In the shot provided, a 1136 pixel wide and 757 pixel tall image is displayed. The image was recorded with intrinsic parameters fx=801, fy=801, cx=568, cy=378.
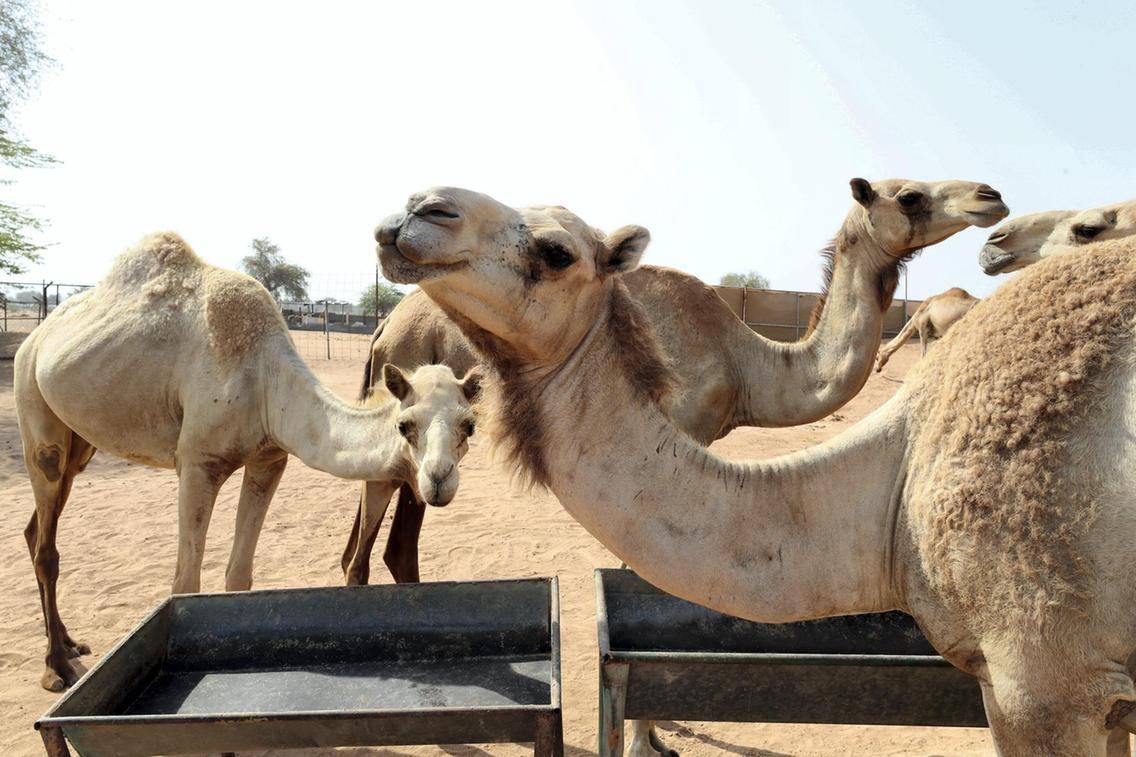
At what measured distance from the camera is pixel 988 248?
4.08m

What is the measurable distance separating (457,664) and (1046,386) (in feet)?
8.46

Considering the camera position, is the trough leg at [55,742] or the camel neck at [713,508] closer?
the camel neck at [713,508]

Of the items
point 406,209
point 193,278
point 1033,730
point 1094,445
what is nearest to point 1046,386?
point 1094,445

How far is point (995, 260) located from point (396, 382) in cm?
305

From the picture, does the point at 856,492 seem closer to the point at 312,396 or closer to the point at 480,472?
the point at 312,396

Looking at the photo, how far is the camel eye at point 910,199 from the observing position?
4.77 m

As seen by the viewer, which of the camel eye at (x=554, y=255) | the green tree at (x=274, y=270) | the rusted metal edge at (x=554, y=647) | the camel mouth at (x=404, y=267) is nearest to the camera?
the camel mouth at (x=404, y=267)

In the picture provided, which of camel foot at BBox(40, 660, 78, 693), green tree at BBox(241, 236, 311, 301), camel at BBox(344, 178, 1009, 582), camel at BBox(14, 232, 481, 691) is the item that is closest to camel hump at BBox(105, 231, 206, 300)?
camel at BBox(14, 232, 481, 691)

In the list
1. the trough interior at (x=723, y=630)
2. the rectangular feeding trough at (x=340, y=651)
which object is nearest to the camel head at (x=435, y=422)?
the rectangular feeding trough at (x=340, y=651)

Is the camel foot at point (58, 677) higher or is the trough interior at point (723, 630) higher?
the trough interior at point (723, 630)

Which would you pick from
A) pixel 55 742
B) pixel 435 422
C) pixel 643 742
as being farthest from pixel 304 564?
pixel 55 742

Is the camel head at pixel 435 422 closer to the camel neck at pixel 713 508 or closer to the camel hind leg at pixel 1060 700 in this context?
the camel neck at pixel 713 508

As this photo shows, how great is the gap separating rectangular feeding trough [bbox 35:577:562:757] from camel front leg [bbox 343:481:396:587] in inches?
59.1

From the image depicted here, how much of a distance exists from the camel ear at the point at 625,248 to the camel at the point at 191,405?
160 cm
